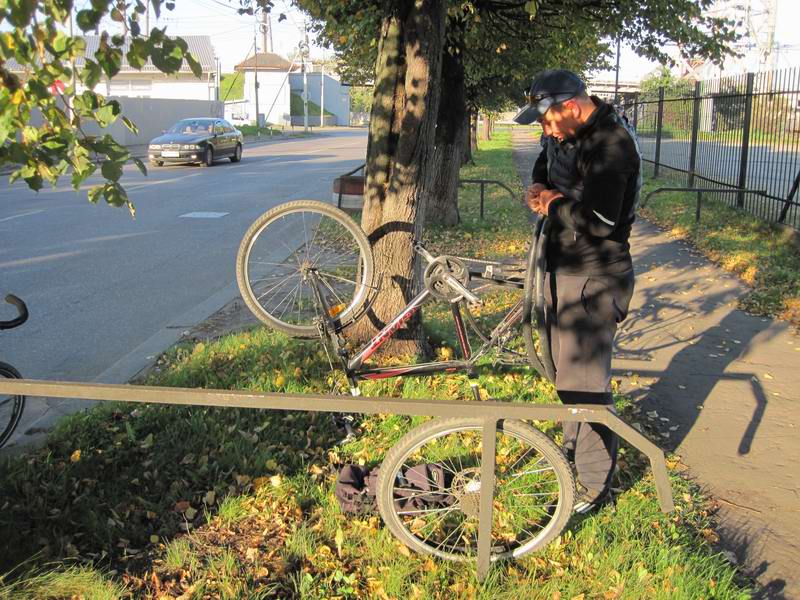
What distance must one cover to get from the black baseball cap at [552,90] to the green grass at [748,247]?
4.86 m

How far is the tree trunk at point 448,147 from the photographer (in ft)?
41.4

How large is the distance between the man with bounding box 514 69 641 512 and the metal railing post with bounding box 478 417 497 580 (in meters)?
0.75

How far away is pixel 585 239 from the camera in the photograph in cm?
354

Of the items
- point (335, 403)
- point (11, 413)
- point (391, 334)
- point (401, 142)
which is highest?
point (401, 142)

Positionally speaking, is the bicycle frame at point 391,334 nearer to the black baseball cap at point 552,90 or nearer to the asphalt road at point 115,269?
the black baseball cap at point 552,90

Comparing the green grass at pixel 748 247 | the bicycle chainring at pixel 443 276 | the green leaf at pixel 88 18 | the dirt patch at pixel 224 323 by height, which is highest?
the green leaf at pixel 88 18

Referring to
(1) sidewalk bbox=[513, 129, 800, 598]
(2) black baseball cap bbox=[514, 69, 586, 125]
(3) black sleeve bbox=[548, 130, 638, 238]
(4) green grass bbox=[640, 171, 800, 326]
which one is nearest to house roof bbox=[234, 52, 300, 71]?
(4) green grass bbox=[640, 171, 800, 326]

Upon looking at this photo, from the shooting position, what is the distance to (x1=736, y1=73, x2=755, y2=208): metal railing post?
13.3 metres

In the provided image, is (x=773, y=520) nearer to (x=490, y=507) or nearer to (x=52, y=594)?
(x=490, y=507)

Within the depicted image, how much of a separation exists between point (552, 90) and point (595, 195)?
521mm

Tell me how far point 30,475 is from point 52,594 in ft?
3.65

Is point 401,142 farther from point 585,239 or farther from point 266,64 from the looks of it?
point 266,64

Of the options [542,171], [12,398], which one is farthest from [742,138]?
[12,398]

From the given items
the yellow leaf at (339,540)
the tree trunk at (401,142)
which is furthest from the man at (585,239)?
the tree trunk at (401,142)
